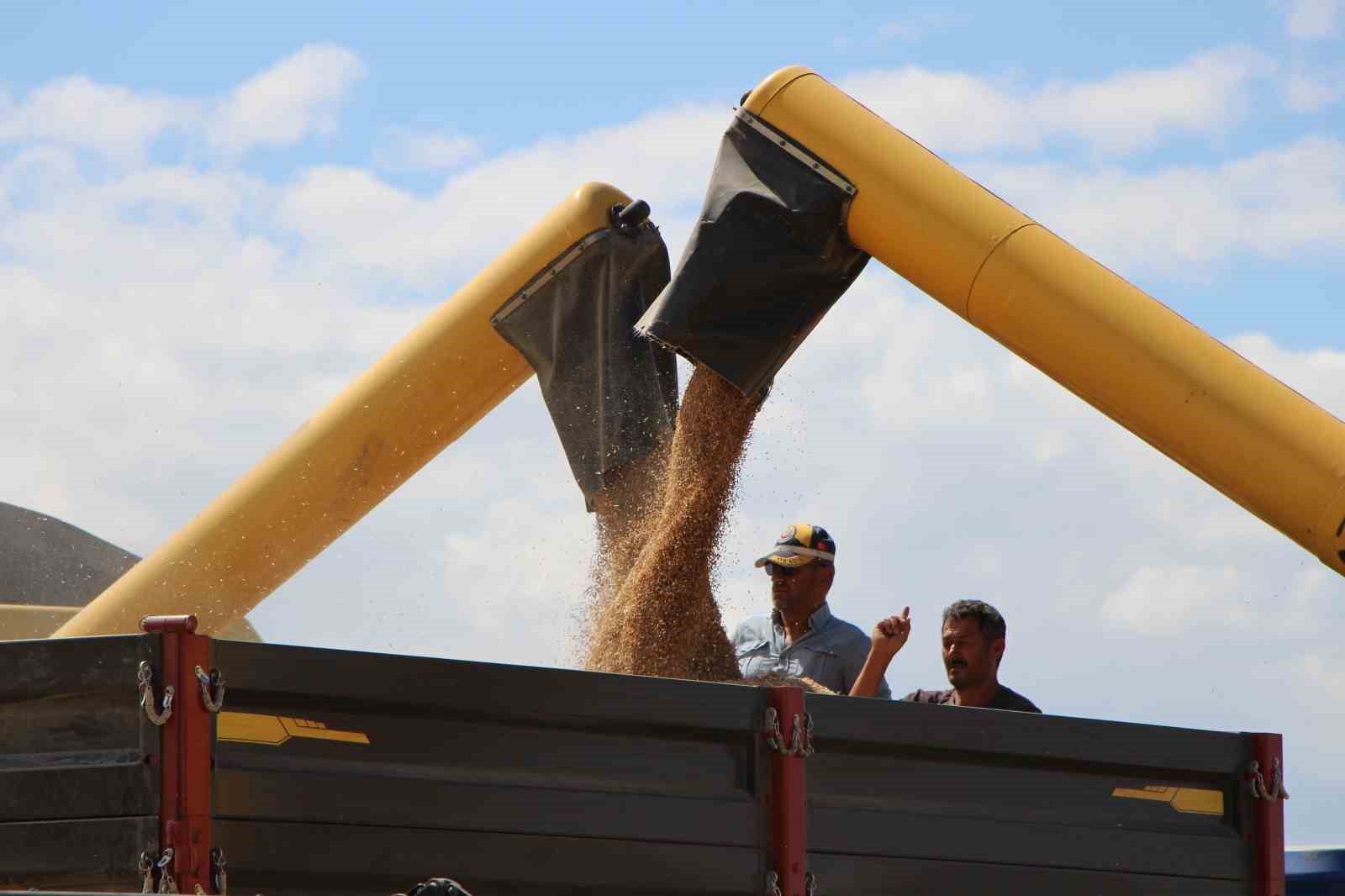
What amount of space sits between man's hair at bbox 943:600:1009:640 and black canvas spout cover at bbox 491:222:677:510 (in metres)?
1.09

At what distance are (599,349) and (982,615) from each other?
1509 mm

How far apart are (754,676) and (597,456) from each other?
0.89 meters

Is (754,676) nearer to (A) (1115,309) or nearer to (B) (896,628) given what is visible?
(B) (896,628)

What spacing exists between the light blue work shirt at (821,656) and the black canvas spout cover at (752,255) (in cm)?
92

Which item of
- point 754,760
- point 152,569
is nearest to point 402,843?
point 754,760

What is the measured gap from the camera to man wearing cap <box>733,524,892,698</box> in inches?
223

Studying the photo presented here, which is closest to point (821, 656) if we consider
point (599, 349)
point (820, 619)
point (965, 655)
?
point (820, 619)

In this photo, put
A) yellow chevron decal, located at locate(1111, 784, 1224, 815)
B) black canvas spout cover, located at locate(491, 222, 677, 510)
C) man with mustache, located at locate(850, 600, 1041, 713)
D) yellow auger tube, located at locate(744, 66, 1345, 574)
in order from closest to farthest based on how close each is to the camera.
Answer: yellow chevron decal, located at locate(1111, 784, 1224, 815) → yellow auger tube, located at locate(744, 66, 1345, 574) → man with mustache, located at locate(850, 600, 1041, 713) → black canvas spout cover, located at locate(491, 222, 677, 510)

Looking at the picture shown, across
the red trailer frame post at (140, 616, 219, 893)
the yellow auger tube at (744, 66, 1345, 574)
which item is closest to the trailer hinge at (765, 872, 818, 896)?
the red trailer frame post at (140, 616, 219, 893)

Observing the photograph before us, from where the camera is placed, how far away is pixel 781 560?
5801mm

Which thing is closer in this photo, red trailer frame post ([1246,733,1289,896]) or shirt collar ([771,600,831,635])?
red trailer frame post ([1246,733,1289,896])

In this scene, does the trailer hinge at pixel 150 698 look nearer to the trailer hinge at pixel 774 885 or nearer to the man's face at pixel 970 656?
the trailer hinge at pixel 774 885

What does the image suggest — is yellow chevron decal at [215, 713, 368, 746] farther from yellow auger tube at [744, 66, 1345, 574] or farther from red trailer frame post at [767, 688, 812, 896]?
yellow auger tube at [744, 66, 1345, 574]

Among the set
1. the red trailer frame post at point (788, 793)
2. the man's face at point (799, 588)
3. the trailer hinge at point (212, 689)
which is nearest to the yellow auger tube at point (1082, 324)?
the man's face at point (799, 588)
